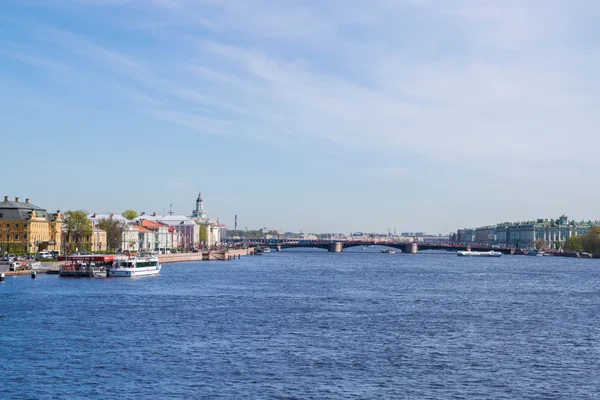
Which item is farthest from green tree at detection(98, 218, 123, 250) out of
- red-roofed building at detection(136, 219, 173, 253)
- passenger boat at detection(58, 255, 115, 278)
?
passenger boat at detection(58, 255, 115, 278)

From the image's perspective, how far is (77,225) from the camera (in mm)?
128000

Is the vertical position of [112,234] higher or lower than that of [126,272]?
higher

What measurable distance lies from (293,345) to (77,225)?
9473 centimetres

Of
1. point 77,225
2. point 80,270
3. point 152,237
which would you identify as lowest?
point 80,270

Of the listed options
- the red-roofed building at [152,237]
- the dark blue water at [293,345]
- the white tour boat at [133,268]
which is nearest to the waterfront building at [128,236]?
the red-roofed building at [152,237]

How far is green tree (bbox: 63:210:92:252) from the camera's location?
128000 mm

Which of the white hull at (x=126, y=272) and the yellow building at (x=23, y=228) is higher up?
the yellow building at (x=23, y=228)

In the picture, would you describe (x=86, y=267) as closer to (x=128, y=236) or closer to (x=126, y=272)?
(x=126, y=272)

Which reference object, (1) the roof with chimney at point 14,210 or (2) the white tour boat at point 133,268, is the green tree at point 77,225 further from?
(2) the white tour boat at point 133,268

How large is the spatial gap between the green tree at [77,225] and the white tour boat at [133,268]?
3286 cm

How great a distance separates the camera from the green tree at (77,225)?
12800cm


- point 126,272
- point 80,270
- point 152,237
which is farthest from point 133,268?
point 152,237

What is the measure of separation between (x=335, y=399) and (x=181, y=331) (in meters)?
17.1

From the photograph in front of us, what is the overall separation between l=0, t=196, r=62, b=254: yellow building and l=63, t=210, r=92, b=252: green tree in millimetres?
3846
